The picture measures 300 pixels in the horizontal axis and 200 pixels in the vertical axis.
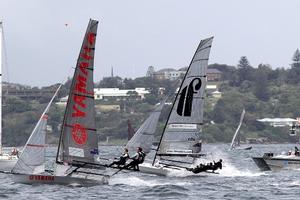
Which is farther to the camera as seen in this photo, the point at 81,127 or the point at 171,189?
the point at 171,189

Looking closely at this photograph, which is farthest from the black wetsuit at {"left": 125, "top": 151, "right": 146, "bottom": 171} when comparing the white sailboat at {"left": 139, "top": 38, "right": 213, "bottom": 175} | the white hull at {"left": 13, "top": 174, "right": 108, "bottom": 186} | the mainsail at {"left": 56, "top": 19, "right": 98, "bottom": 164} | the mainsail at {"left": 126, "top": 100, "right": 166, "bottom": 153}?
the mainsail at {"left": 126, "top": 100, "right": 166, "bottom": 153}

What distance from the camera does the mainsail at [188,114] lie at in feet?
207

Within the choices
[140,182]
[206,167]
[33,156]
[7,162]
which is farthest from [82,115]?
[7,162]

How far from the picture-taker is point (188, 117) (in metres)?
63.2

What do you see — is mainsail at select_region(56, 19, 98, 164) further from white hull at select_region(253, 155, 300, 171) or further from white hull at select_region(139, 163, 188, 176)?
white hull at select_region(253, 155, 300, 171)

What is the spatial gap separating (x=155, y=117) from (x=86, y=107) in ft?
62.0

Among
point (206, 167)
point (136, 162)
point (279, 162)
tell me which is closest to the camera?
point (136, 162)

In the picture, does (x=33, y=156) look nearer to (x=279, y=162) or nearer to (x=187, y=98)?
(x=187, y=98)

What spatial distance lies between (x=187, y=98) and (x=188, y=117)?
43.0 inches

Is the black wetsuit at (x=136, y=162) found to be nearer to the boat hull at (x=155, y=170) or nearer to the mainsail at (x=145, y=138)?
the boat hull at (x=155, y=170)

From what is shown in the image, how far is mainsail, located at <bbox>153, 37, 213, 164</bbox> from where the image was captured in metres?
63.0

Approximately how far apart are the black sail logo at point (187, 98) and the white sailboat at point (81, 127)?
484 inches

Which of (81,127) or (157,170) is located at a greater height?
(81,127)

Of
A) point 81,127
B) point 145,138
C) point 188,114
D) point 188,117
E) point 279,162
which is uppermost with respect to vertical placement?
point 188,114
